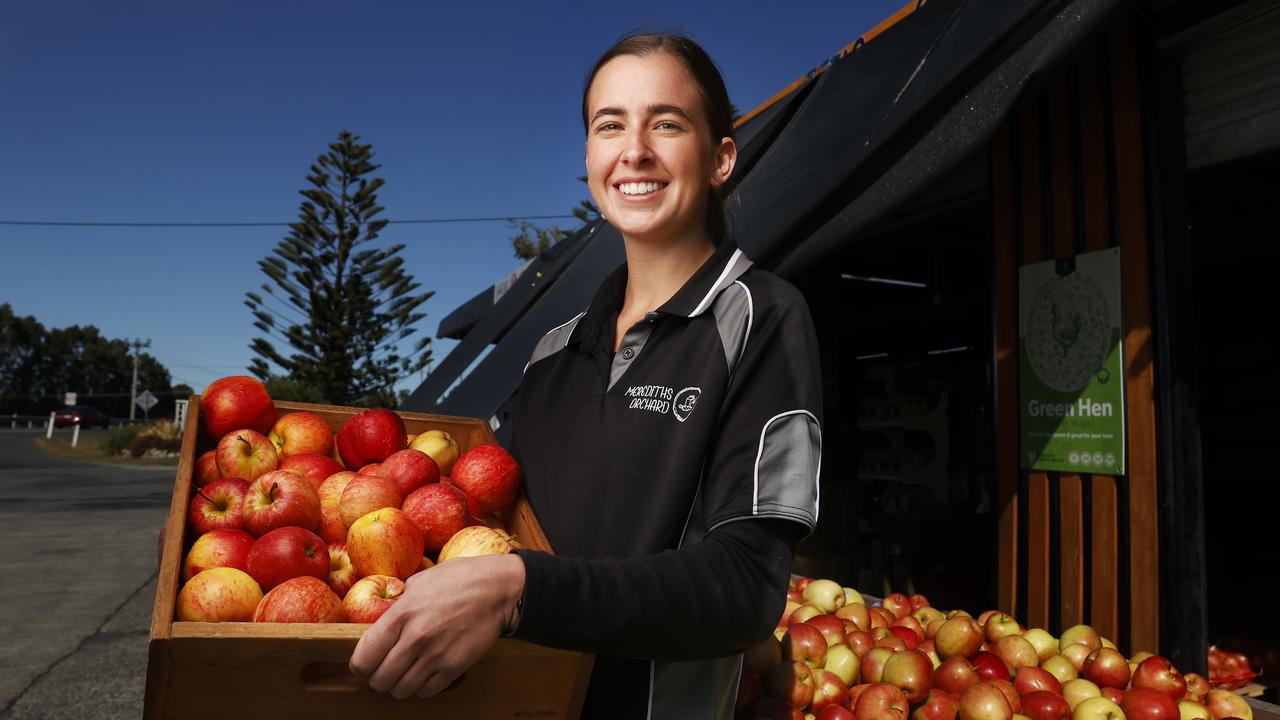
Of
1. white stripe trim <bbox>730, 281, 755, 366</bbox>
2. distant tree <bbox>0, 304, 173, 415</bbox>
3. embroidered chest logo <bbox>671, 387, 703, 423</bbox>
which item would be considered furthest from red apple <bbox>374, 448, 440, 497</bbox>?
distant tree <bbox>0, 304, 173, 415</bbox>

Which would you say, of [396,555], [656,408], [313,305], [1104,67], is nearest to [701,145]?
[656,408]

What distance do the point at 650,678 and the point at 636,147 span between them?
0.87m

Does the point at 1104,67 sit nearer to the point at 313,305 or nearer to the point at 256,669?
the point at 256,669

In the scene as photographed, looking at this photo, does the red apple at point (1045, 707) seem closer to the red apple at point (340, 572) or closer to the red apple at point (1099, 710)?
the red apple at point (1099, 710)

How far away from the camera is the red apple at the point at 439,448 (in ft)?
5.75

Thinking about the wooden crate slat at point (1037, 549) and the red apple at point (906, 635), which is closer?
the red apple at point (906, 635)

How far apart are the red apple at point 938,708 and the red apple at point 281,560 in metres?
1.61

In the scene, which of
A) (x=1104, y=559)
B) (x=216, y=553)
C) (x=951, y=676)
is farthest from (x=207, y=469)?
(x=1104, y=559)

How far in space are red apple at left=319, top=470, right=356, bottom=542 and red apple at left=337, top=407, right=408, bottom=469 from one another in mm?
131

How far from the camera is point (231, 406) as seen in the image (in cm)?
166

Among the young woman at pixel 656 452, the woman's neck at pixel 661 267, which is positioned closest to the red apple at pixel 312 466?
the young woman at pixel 656 452

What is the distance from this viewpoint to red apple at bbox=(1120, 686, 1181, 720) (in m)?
2.19

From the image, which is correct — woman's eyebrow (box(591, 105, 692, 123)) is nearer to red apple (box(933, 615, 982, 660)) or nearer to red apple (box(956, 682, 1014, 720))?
red apple (box(956, 682, 1014, 720))

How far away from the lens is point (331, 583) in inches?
52.3
